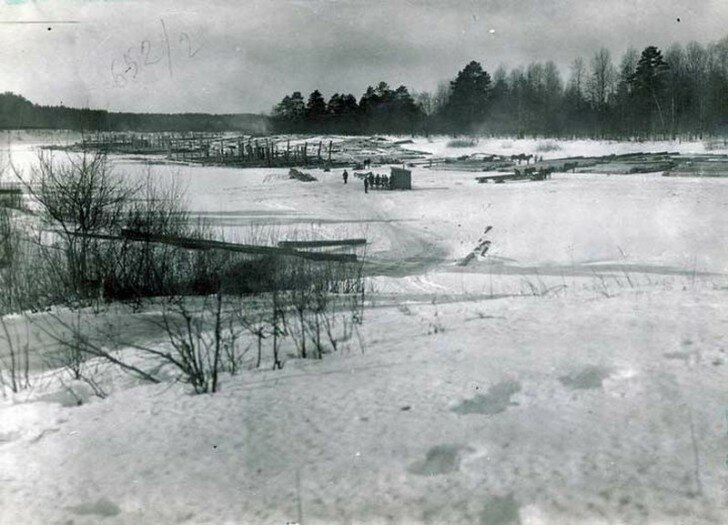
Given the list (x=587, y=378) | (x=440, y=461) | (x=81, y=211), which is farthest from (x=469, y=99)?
(x=440, y=461)

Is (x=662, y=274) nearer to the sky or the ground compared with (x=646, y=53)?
nearer to the ground

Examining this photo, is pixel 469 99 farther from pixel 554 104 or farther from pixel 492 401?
pixel 492 401

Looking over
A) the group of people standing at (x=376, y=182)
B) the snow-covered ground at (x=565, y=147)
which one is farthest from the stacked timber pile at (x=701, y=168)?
the group of people standing at (x=376, y=182)

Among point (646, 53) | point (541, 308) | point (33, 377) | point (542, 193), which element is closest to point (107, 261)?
point (33, 377)

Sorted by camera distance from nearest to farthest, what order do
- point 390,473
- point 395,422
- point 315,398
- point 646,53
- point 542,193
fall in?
1. point 390,473
2. point 395,422
3. point 315,398
4. point 542,193
5. point 646,53

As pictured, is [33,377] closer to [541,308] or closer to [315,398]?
[315,398]

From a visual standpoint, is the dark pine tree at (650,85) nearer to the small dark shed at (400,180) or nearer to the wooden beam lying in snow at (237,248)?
the small dark shed at (400,180)
